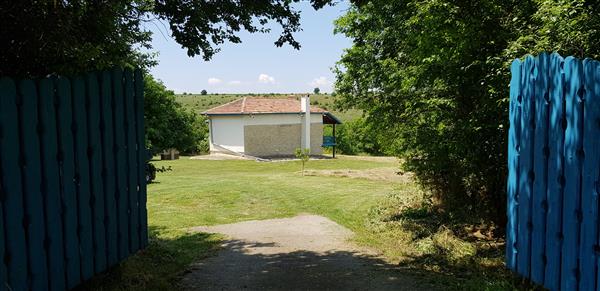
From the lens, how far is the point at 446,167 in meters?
9.64

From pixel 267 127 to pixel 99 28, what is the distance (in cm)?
3809

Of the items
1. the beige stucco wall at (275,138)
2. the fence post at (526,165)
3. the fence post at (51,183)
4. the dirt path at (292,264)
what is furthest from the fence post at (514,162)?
the beige stucco wall at (275,138)

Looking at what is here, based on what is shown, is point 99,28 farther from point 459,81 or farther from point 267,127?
A: point 267,127

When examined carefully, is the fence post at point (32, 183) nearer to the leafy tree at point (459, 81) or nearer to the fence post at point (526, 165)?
the fence post at point (526, 165)

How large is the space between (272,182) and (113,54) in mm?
14678

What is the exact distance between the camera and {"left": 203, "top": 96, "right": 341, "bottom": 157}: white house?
43.0 meters

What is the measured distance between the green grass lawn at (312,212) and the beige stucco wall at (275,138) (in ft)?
77.2

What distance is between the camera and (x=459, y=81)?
8.44 meters

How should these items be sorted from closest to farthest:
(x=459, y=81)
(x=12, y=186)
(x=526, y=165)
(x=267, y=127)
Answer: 1. (x=12, y=186)
2. (x=526, y=165)
3. (x=459, y=81)
4. (x=267, y=127)

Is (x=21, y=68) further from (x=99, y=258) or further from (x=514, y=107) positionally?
(x=514, y=107)

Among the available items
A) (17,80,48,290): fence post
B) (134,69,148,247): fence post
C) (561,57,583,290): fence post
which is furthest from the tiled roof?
(561,57,583,290): fence post

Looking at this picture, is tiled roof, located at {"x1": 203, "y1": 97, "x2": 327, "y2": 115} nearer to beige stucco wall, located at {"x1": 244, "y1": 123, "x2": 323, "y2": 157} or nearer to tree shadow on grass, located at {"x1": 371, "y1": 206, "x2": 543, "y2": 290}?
beige stucco wall, located at {"x1": 244, "y1": 123, "x2": 323, "y2": 157}

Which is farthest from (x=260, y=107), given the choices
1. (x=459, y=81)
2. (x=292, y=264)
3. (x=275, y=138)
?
(x=292, y=264)

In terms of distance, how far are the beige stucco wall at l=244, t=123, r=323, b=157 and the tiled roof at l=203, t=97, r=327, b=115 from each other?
1440 millimetres
